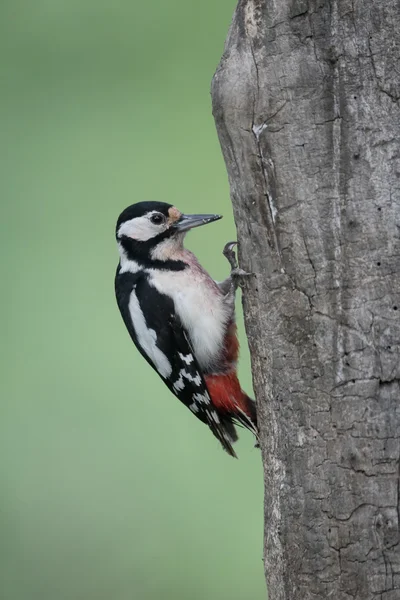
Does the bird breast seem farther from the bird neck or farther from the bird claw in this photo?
the bird claw

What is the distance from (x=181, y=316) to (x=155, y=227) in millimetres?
350

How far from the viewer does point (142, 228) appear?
372 cm

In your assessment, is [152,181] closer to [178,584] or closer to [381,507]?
[178,584]

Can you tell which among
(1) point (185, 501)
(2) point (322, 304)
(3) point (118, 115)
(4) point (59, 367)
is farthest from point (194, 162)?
(2) point (322, 304)

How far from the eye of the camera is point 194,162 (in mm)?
6312

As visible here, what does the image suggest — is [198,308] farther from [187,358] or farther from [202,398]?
[202,398]

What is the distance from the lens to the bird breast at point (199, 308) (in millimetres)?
3633

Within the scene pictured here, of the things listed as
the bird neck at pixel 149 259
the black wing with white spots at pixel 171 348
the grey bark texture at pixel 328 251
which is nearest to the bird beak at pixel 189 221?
the bird neck at pixel 149 259

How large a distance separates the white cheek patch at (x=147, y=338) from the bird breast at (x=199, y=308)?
0.11 metres

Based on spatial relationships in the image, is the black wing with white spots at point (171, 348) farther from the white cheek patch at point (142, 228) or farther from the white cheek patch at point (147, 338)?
the white cheek patch at point (142, 228)

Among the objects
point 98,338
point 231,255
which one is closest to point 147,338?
point 231,255

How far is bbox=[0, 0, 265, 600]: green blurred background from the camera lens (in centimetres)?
510

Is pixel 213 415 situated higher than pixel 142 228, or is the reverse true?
pixel 142 228

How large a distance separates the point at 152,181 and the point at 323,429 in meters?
3.87
